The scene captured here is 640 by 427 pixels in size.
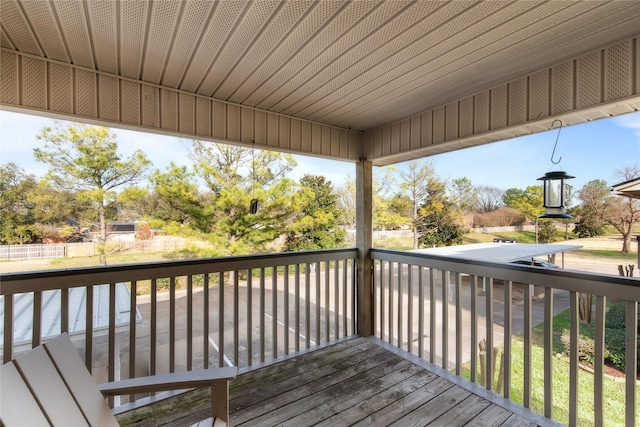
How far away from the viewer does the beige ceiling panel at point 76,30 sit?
1.37 meters

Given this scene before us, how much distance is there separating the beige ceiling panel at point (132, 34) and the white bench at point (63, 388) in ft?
5.50

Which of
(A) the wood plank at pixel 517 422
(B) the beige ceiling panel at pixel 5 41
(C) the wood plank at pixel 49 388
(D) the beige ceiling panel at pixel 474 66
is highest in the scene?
(B) the beige ceiling panel at pixel 5 41

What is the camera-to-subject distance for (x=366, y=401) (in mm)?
2070

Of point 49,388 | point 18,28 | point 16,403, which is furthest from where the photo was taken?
point 18,28

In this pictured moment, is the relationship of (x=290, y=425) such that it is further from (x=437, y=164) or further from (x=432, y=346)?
(x=437, y=164)

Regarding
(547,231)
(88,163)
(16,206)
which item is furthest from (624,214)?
(16,206)

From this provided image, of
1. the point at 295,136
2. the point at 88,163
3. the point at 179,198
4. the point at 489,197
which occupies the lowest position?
the point at 489,197

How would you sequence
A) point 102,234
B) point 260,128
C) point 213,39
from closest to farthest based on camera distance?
1. point 213,39
2. point 260,128
3. point 102,234

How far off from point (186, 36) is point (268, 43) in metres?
0.48

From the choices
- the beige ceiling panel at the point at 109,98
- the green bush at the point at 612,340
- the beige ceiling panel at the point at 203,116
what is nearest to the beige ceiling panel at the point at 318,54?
the beige ceiling panel at the point at 203,116

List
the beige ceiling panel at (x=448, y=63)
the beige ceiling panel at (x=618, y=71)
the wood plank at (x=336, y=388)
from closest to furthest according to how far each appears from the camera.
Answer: the beige ceiling panel at (x=448, y=63) < the beige ceiling panel at (x=618, y=71) < the wood plank at (x=336, y=388)

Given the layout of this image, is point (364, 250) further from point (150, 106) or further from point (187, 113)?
point (150, 106)

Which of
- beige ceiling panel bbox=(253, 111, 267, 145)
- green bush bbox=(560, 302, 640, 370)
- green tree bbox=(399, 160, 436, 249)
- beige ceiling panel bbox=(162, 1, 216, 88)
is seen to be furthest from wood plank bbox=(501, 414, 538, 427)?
green tree bbox=(399, 160, 436, 249)

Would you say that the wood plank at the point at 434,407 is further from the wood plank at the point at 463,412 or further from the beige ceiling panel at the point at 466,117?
the beige ceiling panel at the point at 466,117
